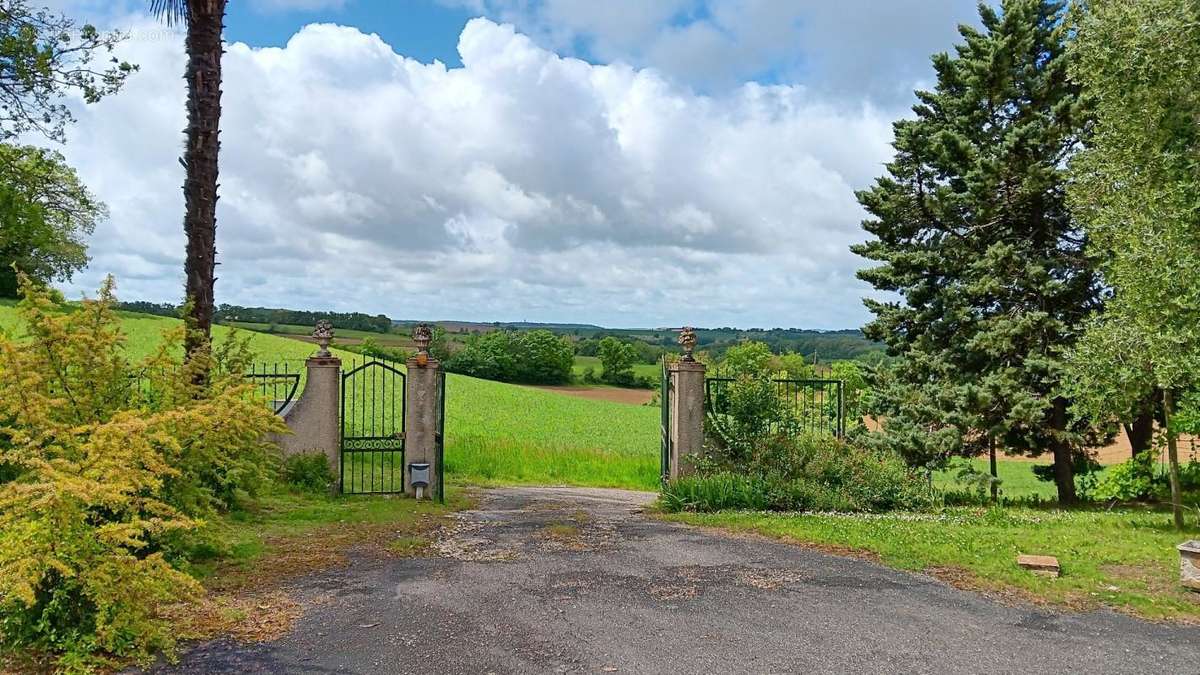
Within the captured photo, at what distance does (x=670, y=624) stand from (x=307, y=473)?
23.8ft

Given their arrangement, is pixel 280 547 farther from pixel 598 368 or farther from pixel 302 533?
pixel 598 368

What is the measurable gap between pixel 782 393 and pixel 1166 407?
15.8 ft

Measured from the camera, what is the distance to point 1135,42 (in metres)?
9.35

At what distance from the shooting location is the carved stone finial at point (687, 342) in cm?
1123

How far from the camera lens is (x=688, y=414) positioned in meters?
11.2

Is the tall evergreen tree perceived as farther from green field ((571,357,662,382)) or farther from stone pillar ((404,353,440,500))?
green field ((571,357,662,382))

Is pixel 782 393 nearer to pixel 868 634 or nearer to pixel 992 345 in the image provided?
pixel 992 345

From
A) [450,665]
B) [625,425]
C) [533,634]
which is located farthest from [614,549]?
[625,425]

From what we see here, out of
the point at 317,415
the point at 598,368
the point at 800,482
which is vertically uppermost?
the point at 317,415

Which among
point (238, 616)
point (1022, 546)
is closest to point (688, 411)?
point (1022, 546)

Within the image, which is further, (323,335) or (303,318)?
(303,318)

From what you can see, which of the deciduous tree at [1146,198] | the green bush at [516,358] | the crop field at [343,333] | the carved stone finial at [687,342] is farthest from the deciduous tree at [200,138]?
the green bush at [516,358]

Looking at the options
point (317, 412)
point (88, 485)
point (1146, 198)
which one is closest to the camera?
point (88, 485)

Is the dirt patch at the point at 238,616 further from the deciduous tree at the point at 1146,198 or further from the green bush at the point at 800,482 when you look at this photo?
the deciduous tree at the point at 1146,198
